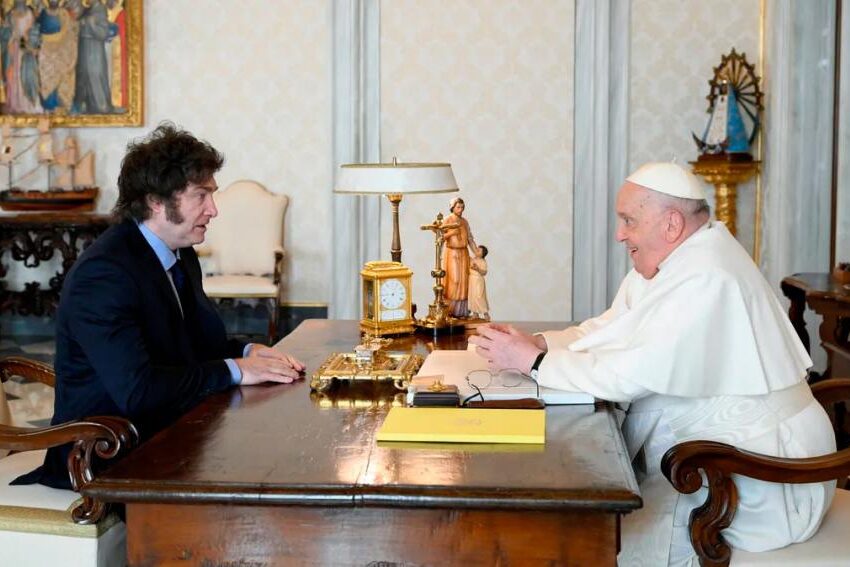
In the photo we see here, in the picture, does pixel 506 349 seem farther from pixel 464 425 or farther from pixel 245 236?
pixel 245 236

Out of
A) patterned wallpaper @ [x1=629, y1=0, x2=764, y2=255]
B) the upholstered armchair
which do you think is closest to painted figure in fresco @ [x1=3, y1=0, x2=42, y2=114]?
the upholstered armchair

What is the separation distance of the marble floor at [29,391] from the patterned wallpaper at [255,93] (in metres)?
1.64

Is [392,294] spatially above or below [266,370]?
above

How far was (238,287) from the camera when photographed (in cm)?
855

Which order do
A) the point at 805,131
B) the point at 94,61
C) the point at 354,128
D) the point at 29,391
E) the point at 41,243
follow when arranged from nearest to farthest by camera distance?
the point at 29,391 < the point at 805,131 < the point at 354,128 < the point at 41,243 < the point at 94,61

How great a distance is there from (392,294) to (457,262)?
0.29 meters

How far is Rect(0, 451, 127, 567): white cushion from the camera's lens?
10.0ft

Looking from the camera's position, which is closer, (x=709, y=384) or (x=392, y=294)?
(x=709, y=384)

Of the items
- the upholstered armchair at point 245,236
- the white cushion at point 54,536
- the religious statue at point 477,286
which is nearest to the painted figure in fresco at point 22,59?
the upholstered armchair at point 245,236

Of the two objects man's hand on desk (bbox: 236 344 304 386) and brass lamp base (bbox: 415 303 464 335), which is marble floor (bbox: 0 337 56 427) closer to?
brass lamp base (bbox: 415 303 464 335)

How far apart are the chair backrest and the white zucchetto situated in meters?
5.82

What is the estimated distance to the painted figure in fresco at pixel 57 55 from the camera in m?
9.25

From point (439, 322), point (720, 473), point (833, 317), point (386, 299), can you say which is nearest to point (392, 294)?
point (386, 299)

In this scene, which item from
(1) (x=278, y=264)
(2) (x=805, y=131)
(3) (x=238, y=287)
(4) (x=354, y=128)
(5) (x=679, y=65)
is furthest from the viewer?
(4) (x=354, y=128)
